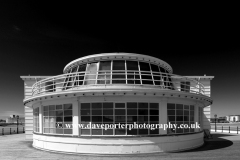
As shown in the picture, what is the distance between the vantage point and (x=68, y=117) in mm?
14008

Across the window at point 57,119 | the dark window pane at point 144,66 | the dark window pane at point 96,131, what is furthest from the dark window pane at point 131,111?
the dark window pane at point 144,66

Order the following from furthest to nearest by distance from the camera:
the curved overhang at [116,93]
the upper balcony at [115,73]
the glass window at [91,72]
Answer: the glass window at [91,72] < the upper balcony at [115,73] < the curved overhang at [116,93]

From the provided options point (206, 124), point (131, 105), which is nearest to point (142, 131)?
point (131, 105)

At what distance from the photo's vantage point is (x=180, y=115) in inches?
583

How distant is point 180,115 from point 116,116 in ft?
16.4

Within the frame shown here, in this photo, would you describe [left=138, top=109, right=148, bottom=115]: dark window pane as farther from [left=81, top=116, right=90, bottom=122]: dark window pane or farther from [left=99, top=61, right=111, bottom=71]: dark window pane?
[left=99, top=61, right=111, bottom=71]: dark window pane

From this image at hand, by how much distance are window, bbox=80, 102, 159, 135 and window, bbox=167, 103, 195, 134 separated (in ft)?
5.52

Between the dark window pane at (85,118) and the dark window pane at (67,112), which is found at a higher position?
the dark window pane at (67,112)

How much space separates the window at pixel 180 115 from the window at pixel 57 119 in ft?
23.2

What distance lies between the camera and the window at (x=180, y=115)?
14.3 meters

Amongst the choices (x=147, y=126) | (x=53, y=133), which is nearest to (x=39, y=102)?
(x=53, y=133)

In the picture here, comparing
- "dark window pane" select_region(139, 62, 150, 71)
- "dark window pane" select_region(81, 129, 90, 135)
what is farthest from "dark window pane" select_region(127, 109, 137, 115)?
"dark window pane" select_region(139, 62, 150, 71)

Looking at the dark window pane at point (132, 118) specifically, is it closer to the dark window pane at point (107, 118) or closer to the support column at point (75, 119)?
the dark window pane at point (107, 118)

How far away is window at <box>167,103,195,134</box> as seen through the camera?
1427 centimetres
